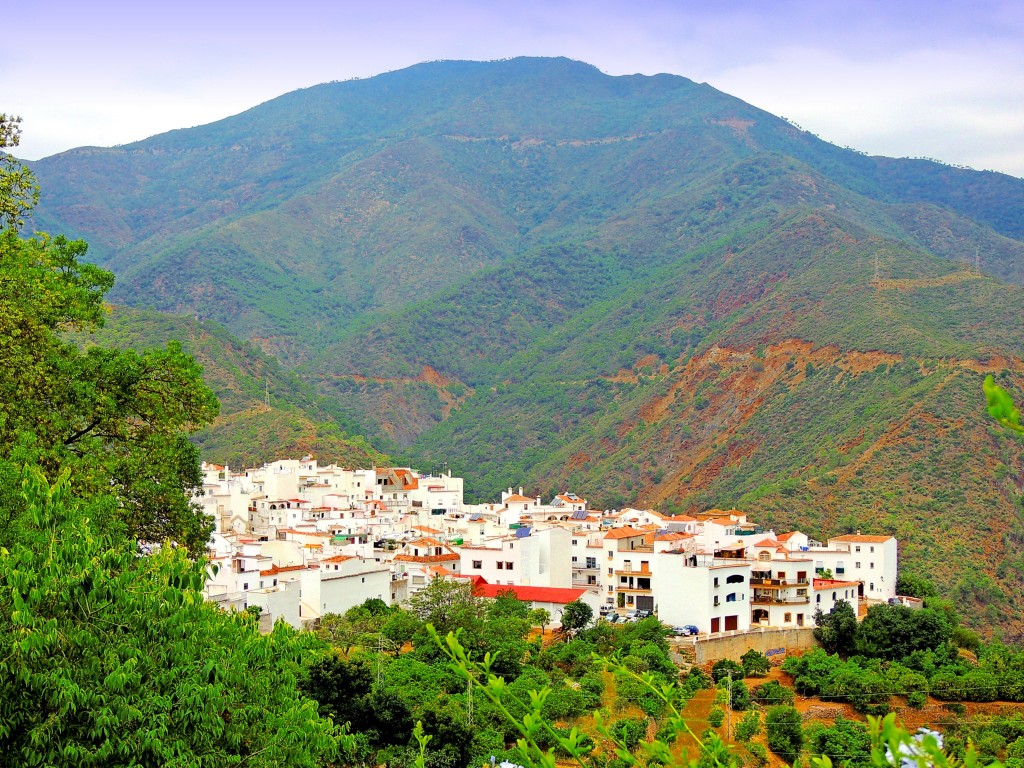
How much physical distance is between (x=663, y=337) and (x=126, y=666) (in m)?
96.9

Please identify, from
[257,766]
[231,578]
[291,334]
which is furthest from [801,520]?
[291,334]

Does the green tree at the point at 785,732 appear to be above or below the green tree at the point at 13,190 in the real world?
below

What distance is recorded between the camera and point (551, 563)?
37.1m

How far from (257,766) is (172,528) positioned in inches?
205

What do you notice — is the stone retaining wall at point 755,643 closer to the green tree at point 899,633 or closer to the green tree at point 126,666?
the green tree at point 899,633

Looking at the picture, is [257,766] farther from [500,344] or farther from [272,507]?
[500,344]

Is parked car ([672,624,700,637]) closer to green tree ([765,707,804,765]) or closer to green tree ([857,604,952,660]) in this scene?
green tree ([857,604,952,660])

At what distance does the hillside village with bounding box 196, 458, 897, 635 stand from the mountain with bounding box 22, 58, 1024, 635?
28.5 ft

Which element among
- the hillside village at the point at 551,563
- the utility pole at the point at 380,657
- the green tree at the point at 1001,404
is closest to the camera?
the green tree at the point at 1001,404

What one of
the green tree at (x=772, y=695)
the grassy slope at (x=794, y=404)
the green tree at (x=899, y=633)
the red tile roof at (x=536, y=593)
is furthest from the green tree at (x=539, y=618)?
the grassy slope at (x=794, y=404)

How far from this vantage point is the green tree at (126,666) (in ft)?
27.5

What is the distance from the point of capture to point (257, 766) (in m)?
9.16

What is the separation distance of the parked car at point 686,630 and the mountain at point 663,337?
49.0ft

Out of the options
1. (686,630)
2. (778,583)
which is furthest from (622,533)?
(686,630)
